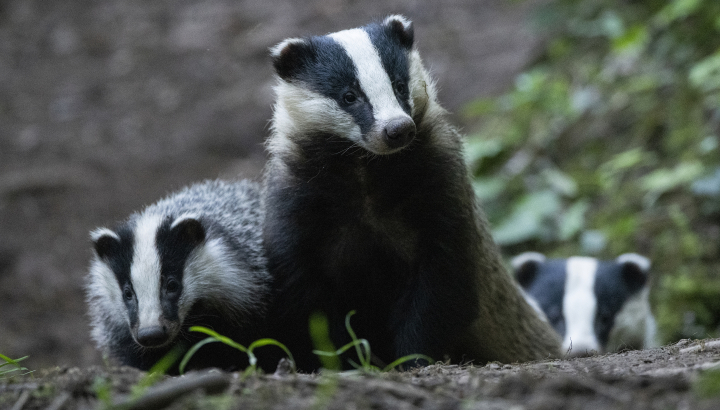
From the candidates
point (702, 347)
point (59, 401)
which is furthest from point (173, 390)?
point (702, 347)

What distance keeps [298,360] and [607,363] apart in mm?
1651

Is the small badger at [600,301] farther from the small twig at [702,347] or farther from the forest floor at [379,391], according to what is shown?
the forest floor at [379,391]

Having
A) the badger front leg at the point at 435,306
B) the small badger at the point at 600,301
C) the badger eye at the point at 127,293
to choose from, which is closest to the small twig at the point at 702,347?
the badger front leg at the point at 435,306

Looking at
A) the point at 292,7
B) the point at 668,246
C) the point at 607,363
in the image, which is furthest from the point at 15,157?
the point at 607,363

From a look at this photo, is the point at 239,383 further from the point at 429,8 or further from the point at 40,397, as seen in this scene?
the point at 429,8

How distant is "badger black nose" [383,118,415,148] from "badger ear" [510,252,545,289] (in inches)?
98.0

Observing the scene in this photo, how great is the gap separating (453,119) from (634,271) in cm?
381

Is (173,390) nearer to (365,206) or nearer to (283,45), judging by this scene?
(365,206)

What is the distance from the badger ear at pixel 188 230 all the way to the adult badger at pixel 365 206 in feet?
1.17

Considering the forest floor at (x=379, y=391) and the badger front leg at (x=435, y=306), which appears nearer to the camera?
the forest floor at (x=379, y=391)

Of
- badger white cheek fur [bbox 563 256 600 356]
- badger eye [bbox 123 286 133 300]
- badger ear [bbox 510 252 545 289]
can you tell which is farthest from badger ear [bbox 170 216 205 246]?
badger ear [bbox 510 252 545 289]

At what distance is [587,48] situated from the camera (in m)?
8.00

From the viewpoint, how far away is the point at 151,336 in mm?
3398

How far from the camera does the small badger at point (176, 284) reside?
3.59 meters
